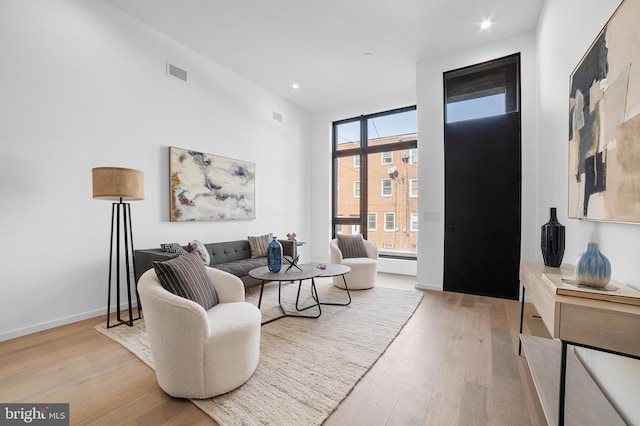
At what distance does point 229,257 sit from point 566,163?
4240 mm

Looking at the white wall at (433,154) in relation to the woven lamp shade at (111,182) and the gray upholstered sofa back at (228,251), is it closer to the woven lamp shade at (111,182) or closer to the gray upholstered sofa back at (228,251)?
the gray upholstered sofa back at (228,251)

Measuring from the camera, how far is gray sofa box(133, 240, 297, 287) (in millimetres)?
3266

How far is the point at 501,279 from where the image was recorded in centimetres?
400

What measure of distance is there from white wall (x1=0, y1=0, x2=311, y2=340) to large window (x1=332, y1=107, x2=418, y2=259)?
3055 mm

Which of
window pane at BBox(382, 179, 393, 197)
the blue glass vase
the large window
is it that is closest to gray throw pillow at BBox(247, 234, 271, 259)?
the blue glass vase

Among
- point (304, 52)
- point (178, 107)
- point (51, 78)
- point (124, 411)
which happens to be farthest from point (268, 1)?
point (124, 411)

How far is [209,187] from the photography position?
4.41 metres

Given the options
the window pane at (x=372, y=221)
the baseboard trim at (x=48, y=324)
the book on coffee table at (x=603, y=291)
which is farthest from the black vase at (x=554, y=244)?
the baseboard trim at (x=48, y=324)

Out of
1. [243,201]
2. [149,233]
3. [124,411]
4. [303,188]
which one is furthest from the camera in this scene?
[303,188]

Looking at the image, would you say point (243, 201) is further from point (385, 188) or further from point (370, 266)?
→ point (385, 188)

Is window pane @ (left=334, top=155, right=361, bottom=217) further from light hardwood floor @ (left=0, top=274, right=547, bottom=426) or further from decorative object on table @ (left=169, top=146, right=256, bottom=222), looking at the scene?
light hardwood floor @ (left=0, top=274, right=547, bottom=426)

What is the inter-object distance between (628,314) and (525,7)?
Result: 3.84 m

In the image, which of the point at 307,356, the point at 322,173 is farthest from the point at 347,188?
the point at 307,356

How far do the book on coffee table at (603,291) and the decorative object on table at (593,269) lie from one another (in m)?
0.03
